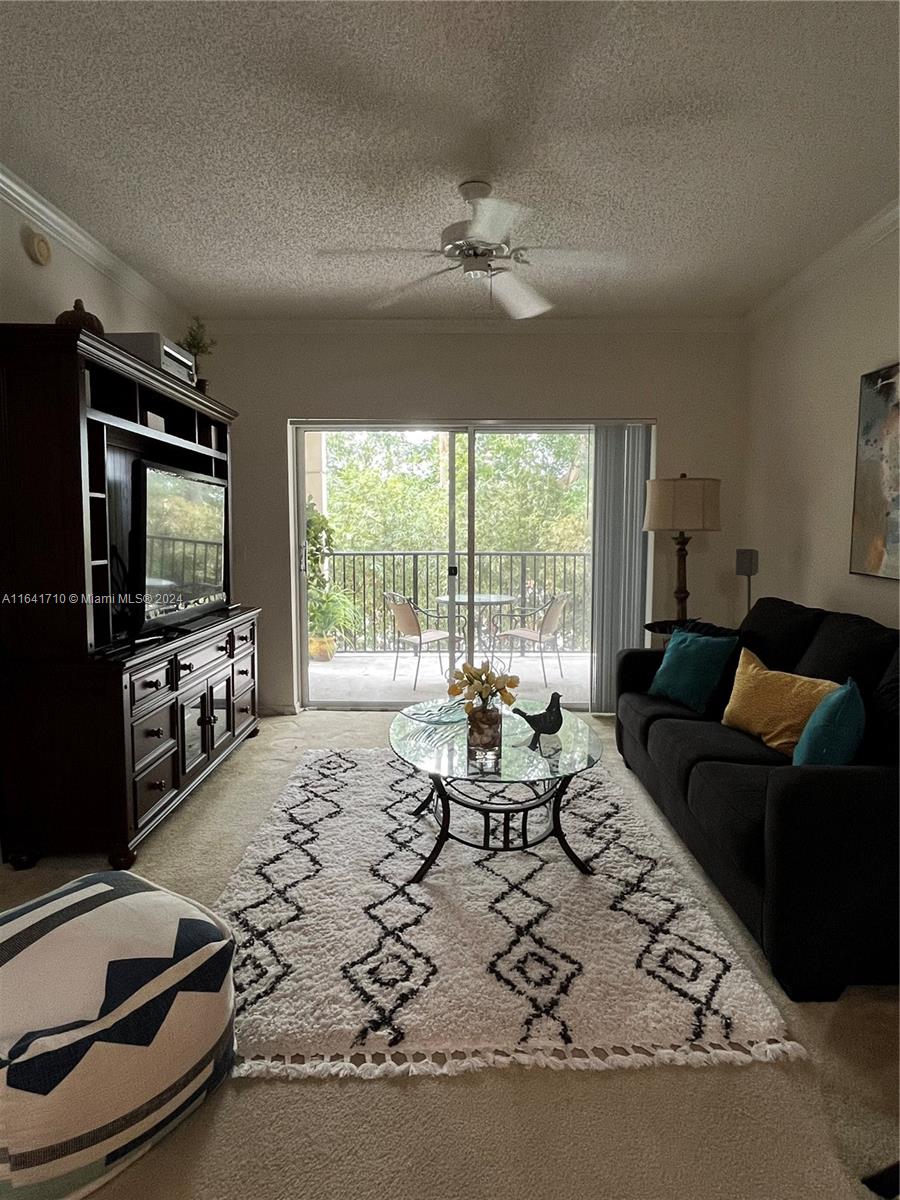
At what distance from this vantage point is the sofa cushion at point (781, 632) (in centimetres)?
312

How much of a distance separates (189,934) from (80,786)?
48.7 inches

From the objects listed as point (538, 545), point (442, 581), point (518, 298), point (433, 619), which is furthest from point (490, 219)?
point (433, 619)

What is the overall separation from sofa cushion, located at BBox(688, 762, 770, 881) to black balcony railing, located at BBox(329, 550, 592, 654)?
255 centimetres

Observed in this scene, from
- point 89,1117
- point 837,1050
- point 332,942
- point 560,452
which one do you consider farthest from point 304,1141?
point 560,452

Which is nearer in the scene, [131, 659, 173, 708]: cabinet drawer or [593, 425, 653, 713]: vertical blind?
[131, 659, 173, 708]: cabinet drawer

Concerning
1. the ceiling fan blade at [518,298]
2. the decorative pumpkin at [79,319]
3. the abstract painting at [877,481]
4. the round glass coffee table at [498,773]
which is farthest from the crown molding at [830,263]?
the decorative pumpkin at [79,319]

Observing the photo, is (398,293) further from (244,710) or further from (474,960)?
(474,960)

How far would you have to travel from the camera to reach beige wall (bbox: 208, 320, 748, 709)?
451cm

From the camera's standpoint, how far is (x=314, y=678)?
5562 millimetres

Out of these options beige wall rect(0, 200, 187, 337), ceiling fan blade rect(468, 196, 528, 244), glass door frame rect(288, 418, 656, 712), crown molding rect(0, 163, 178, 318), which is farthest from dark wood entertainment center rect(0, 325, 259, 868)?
glass door frame rect(288, 418, 656, 712)

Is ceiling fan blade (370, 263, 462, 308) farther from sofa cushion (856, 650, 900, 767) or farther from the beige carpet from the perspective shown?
the beige carpet

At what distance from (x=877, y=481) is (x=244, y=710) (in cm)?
353

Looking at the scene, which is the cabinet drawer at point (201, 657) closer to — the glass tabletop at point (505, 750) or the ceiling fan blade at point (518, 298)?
the glass tabletop at point (505, 750)

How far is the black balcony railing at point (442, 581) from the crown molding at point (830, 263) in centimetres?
190
